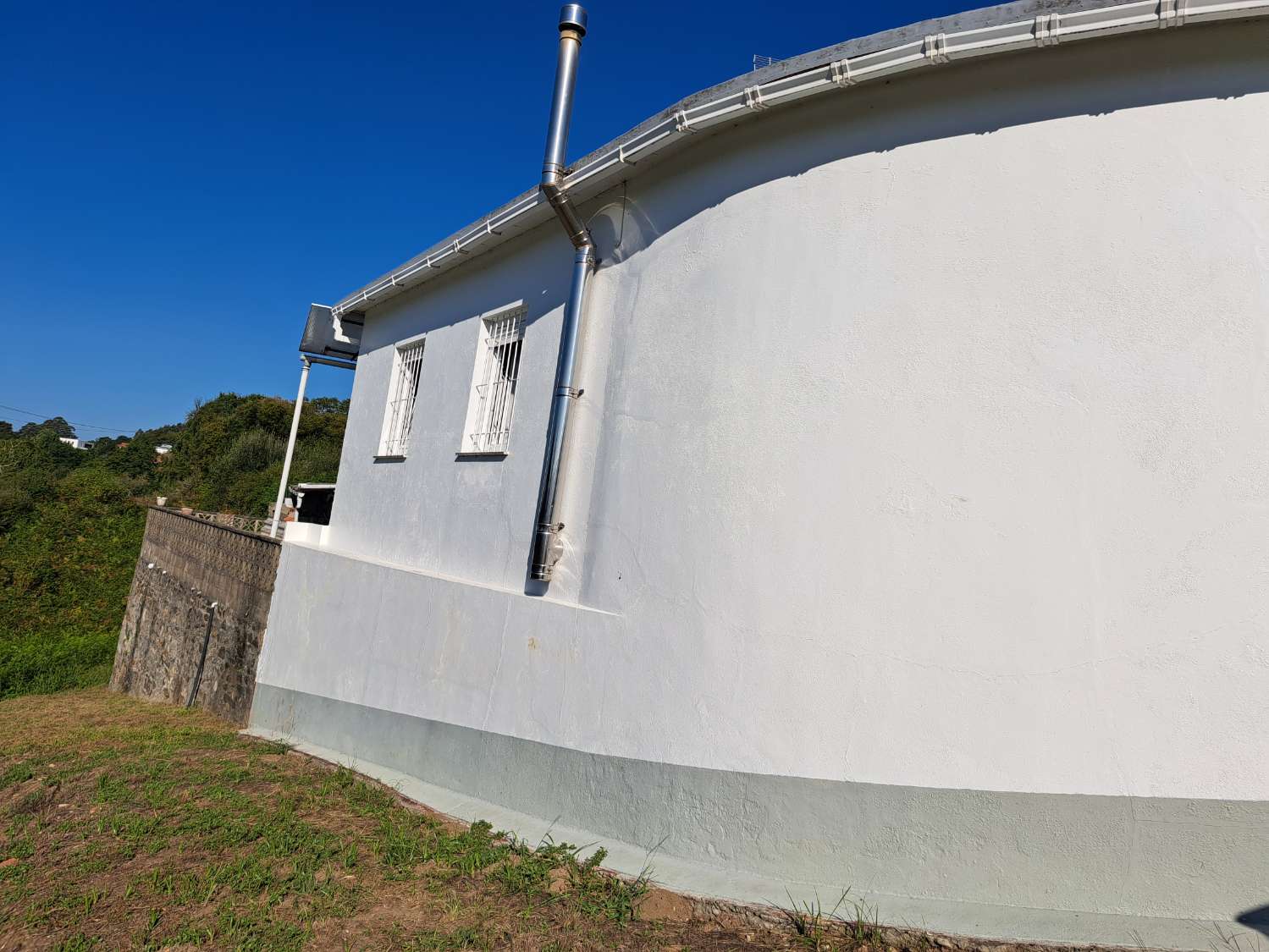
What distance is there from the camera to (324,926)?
4.52 metres

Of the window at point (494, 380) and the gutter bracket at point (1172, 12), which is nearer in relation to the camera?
the gutter bracket at point (1172, 12)

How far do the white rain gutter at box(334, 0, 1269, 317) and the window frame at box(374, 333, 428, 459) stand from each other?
293 cm

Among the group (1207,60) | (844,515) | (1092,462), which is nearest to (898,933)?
(844,515)

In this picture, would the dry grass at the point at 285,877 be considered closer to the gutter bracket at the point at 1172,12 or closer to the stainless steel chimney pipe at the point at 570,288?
the stainless steel chimney pipe at the point at 570,288

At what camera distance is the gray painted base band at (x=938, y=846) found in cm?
379

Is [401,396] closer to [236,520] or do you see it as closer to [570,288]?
[570,288]

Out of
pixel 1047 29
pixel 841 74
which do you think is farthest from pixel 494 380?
pixel 1047 29

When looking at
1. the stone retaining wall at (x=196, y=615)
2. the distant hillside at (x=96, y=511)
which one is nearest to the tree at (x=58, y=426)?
the distant hillside at (x=96, y=511)

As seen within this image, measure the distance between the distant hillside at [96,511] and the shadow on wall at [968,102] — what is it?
64.4 ft

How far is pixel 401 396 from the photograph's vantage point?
1002 centimetres

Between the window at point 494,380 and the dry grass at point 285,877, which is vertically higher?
the window at point 494,380

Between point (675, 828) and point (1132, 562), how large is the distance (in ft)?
9.26

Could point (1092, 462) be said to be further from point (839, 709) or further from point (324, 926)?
point (324, 926)

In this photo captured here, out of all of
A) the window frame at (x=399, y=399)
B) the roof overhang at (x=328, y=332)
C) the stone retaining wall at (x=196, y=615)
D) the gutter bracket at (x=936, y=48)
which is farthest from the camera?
the roof overhang at (x=328, y=332)
